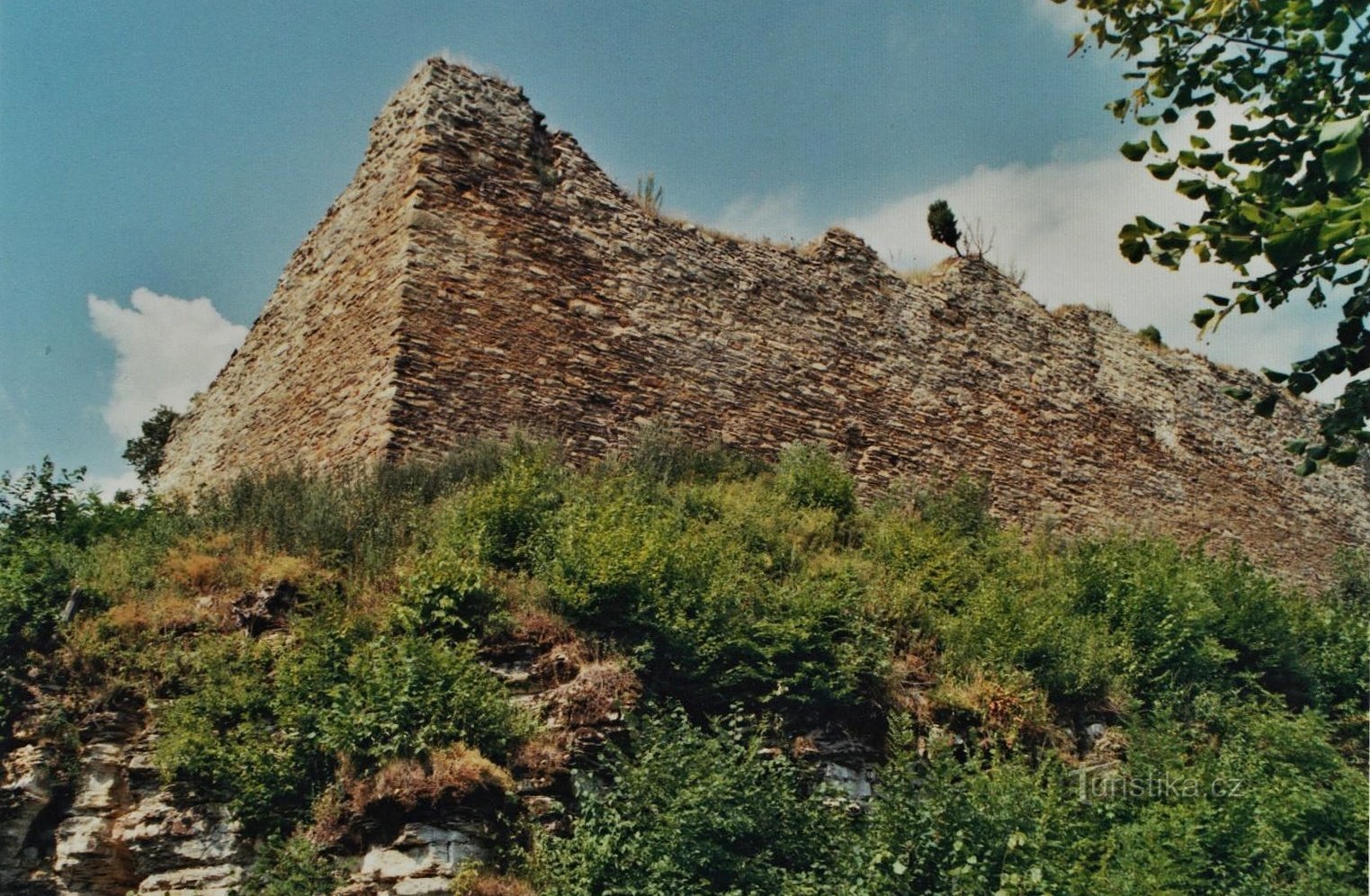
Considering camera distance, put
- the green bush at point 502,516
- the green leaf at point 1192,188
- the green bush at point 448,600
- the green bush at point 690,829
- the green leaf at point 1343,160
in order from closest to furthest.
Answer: the green leaf at point 1343,160
the green leaf at point 1192,188
the green bush at point 690,829
the green bush at point 448,600
the green bush at point 502,516

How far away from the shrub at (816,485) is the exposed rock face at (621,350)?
2.95 feet

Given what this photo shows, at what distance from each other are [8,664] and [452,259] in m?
5.56

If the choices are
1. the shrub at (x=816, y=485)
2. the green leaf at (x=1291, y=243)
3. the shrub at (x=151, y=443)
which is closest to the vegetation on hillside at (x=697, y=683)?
the shrub at (x=816, y=485)

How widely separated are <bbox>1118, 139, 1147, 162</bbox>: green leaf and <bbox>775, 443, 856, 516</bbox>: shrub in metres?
6.07

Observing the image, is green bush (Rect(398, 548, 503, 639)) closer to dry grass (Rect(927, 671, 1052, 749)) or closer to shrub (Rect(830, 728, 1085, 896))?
shrub (Rect(830, 728, 1085, 896))

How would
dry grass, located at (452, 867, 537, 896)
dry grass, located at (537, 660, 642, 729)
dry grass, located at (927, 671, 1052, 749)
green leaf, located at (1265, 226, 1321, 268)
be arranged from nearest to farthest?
green leaf, located at (1265, 226, 1321, 268)
dry grass, located at (452, 867, 537, 896)
dry grass, located at (537, 660, 642, 729)
dry grass, located at (927, 671, 1052, 749)

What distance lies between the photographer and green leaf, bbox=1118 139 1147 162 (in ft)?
19.6

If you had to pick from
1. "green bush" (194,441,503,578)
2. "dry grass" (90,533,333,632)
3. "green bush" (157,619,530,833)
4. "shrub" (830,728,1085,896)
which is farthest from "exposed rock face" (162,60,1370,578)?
"shrub" (830,728,1085,896)

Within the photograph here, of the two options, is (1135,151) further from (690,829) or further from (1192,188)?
(690,829)

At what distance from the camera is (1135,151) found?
601cm

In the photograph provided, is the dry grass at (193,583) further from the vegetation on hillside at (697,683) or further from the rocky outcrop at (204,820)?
the rocky outcrop at (204,820)

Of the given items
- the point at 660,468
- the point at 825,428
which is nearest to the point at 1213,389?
the point at 825,428

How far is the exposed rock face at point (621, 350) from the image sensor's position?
11.4m

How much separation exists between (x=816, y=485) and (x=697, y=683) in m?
4.14
